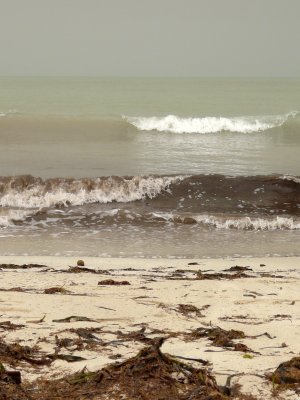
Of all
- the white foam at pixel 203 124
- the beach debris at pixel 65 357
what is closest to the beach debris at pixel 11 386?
the beach debris at pixel 65 357

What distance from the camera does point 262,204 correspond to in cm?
1256

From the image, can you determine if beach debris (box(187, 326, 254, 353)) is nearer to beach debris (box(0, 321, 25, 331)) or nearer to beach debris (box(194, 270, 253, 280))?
beach debris (box(0, 321, 25, 331))

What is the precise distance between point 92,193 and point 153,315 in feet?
25.8

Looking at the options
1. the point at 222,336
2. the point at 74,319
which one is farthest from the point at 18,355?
the point at 222,336

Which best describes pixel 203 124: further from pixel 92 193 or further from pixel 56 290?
pixel 56 290

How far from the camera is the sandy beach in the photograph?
3959 mm

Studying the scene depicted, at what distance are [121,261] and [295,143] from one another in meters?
16.8

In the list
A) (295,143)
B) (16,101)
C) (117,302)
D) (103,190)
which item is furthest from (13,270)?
(16,101)

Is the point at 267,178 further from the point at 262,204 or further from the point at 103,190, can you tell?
the point at 103,190

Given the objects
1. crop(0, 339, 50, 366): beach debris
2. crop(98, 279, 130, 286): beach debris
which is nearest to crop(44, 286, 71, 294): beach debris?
crop(98, 279, 130, 286): beach debris

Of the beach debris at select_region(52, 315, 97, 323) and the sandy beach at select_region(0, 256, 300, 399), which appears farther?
the beach debris at select_region(52, 315, 97, 323)

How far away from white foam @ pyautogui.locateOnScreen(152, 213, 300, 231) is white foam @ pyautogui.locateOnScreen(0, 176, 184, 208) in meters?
1.85

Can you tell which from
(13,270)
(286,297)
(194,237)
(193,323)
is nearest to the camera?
(193,323)

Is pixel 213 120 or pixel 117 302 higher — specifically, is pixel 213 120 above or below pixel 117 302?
above
